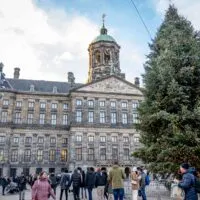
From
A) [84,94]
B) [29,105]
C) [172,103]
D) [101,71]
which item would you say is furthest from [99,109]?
[172,103]

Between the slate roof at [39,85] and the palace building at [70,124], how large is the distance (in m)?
0.21

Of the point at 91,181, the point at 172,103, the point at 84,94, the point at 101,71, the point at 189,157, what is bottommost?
the point at 91,181

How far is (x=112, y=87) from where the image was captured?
4694 centimetres

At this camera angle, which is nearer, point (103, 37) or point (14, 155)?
point (14, 155)

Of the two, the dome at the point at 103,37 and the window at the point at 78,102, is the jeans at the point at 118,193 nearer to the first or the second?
the window at the point at 78,102

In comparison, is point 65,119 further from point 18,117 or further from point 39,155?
point 18,117

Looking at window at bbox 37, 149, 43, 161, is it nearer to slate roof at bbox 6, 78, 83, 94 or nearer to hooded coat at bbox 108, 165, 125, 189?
slate roof at bbox 6, 78, 83, 94

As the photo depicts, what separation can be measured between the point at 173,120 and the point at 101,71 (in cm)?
3479

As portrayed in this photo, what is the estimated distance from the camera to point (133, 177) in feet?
38.8

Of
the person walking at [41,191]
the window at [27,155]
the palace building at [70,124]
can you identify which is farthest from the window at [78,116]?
the person walking at [41,191]

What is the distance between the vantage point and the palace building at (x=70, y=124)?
4369 centimetres

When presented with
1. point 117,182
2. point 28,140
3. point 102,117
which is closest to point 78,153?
point 102,117

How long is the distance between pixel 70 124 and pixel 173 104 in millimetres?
30625

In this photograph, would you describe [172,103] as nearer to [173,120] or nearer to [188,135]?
[173,120]
